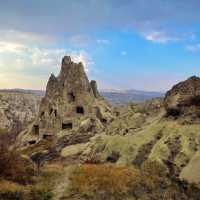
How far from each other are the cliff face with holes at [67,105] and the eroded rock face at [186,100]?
45066 mm

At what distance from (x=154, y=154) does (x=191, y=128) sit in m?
3.76

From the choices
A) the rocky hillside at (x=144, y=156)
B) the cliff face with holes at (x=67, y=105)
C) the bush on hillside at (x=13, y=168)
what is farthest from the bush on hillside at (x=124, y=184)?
the cliff face with holes at (x=67, y=105)

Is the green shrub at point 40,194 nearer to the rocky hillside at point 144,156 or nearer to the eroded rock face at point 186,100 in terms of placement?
the rocky hillside at point 144,156

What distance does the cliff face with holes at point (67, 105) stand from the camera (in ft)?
292

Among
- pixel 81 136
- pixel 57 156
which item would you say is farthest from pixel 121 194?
pixel 81 136

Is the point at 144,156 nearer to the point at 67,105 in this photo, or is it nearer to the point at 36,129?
the point at 67,105

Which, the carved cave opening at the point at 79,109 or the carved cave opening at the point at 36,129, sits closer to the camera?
the carved cave opening at the point at 79,109

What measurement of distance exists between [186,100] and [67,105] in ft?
175

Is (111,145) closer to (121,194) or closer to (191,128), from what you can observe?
(191,128)

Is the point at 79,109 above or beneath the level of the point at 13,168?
above

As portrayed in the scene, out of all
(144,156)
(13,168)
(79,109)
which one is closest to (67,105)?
(79,109)

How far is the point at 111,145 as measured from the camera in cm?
4012

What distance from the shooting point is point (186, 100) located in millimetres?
39500

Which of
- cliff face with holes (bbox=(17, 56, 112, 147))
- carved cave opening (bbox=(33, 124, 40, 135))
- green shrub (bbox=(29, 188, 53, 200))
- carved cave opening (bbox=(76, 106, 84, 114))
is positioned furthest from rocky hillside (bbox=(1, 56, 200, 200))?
carved cave opening (bbox=(33, 124, 40, 135))
